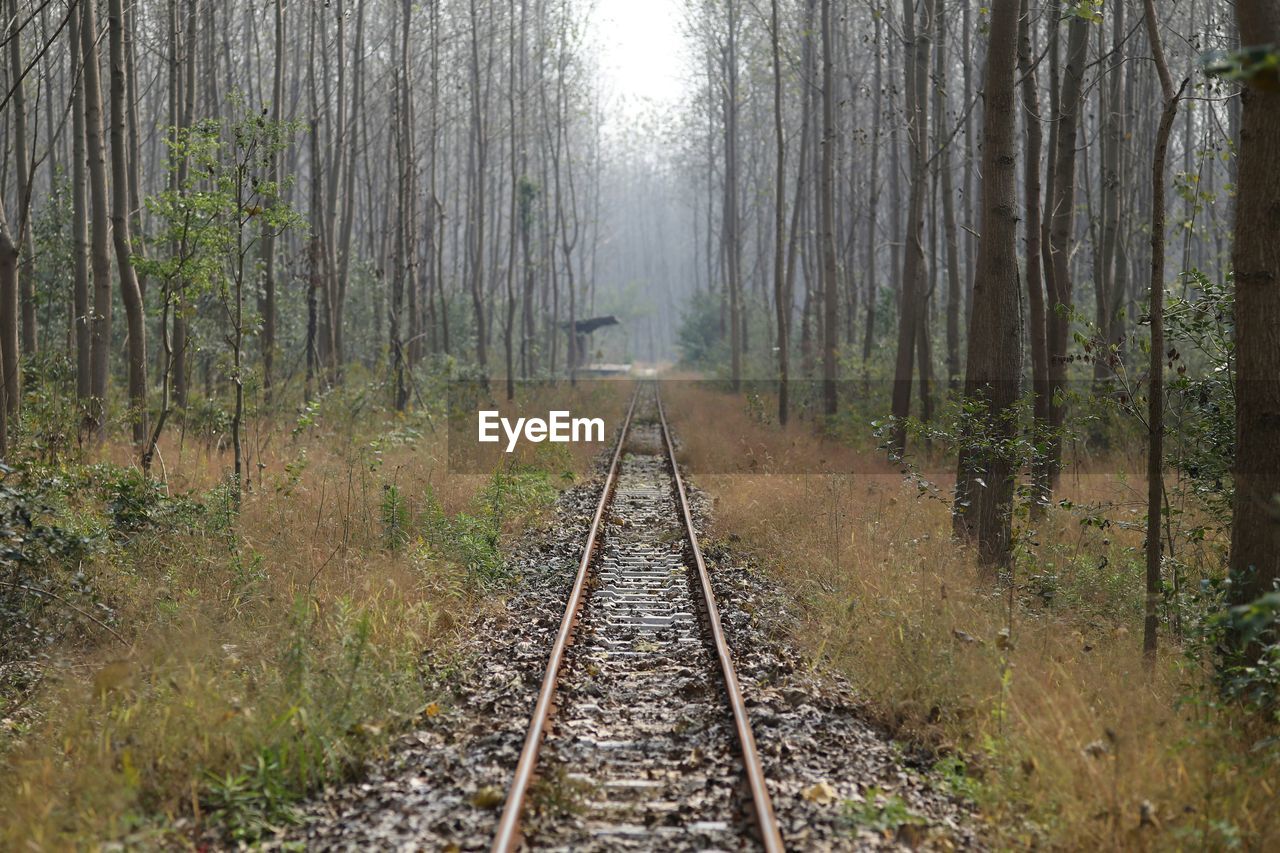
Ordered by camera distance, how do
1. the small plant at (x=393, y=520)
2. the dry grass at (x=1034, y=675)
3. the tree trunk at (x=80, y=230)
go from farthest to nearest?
the tree trunk at (x=80, y=230), the small plant at (x=393, y=520), the dry grass at (x=1034, y=675)

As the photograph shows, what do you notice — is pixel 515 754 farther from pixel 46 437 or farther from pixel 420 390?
pixel 420 390

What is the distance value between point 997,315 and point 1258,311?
12.7 feet

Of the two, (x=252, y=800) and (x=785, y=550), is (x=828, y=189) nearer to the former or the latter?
(x=785, y=550)

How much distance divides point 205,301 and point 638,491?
1465 centimetres

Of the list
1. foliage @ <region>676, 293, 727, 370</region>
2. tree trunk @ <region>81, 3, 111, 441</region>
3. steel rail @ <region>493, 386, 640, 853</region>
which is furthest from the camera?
foliage @ <region>676, 293, 727, 370</region>

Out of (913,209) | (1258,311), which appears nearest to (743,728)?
(1258,311)

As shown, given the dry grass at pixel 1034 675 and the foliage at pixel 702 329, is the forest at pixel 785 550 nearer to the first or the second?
the dry grass at pixel 1034 675

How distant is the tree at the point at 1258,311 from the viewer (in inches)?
226

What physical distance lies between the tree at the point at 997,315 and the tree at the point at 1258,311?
3.22 meters

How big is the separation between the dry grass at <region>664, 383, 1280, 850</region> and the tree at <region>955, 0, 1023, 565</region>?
586 millimetres

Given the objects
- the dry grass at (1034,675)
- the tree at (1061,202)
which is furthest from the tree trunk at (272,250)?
the tree at (1061,202)

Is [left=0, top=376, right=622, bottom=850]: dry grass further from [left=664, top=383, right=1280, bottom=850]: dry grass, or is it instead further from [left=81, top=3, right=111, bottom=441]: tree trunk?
[left=664, top=383, right=1280, bottom=850]: dry grass

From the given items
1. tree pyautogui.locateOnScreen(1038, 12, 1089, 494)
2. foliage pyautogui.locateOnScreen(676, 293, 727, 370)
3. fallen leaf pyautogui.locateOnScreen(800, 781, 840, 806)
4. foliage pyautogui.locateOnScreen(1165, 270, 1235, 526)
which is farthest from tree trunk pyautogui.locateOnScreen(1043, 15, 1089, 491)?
foliage pyautogui.locateOnScreen(676, 293, 727, 370)

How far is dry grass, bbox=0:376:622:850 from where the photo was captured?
5102 mm
